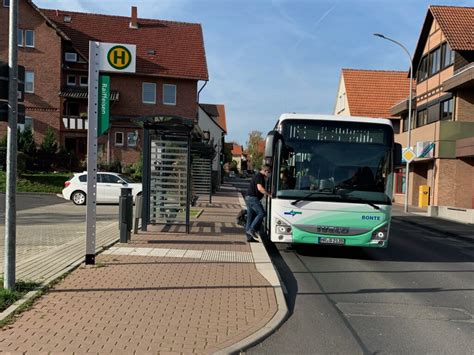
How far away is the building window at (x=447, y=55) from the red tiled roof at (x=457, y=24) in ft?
2.32

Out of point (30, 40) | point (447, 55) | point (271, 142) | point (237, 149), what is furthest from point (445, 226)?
point (237, 149)

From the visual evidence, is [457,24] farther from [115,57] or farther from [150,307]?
[150,307]

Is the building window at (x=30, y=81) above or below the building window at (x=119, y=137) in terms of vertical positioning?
above

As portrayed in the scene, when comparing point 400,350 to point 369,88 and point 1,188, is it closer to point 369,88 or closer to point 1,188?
point 1,188

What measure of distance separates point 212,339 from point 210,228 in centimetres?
903

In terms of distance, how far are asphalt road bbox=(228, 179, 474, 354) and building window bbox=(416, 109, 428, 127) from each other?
2172 cm

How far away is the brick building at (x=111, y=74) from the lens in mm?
39156

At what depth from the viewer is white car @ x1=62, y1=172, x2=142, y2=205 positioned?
22219mm

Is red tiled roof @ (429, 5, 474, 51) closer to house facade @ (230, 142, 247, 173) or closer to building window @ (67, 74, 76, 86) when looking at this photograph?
building window @ (67, 74, 76, 86)

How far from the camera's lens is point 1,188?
88.1ft

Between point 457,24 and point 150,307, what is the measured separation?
96.3ft

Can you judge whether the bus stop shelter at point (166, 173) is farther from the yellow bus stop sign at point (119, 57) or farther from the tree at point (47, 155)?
the tree at point (47, 155)

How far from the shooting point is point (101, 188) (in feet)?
73.6

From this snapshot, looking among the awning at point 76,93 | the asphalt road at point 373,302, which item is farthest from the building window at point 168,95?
the asphalt road at point 373,302
